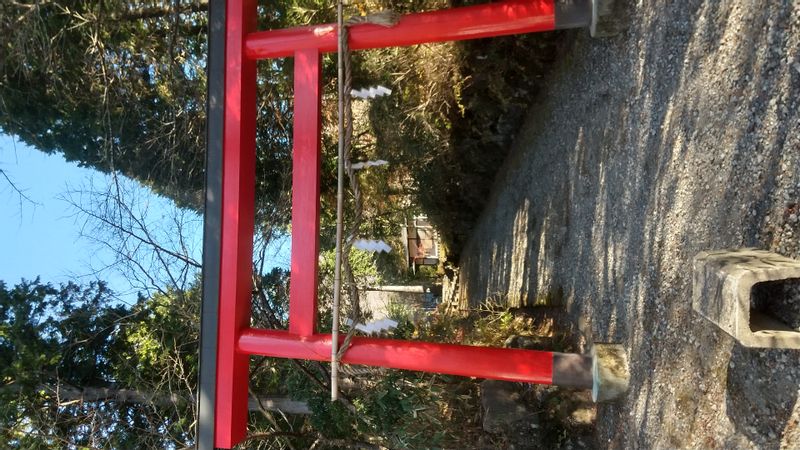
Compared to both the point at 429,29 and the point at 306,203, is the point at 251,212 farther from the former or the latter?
the point at 429,29

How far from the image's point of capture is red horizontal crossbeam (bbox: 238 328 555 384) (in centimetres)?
289

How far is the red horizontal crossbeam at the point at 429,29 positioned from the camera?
114 inches

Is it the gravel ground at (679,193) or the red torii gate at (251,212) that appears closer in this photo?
the gravel ground at (679,193)

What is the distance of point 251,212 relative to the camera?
3.18 meters

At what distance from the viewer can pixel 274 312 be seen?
16.9 ft

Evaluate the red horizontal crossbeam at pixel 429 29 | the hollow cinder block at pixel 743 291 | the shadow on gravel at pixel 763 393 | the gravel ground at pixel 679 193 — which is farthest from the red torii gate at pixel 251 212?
the hollow cinder block at pixel 743 291

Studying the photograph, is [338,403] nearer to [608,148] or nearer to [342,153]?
[342,153]

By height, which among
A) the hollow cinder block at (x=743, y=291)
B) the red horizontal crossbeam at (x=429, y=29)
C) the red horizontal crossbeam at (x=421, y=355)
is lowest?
the red horizontal crossbeam at (x=421, y=355)

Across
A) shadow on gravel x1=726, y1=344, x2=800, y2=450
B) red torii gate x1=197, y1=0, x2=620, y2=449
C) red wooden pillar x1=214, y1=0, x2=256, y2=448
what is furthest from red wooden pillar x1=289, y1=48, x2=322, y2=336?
shadow on gravel x1=726, y1=344, x2=800, y2=450

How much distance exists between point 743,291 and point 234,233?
252 cm

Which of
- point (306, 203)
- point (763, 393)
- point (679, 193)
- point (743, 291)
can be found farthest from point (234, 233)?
point (763, 393)

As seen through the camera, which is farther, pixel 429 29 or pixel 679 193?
pixel 429 29

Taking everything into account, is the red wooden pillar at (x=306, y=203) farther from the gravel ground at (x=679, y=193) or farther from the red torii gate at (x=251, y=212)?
the gravel ground at (x=679, y=193)

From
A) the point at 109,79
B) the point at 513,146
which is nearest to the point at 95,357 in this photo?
the point at 109,79
